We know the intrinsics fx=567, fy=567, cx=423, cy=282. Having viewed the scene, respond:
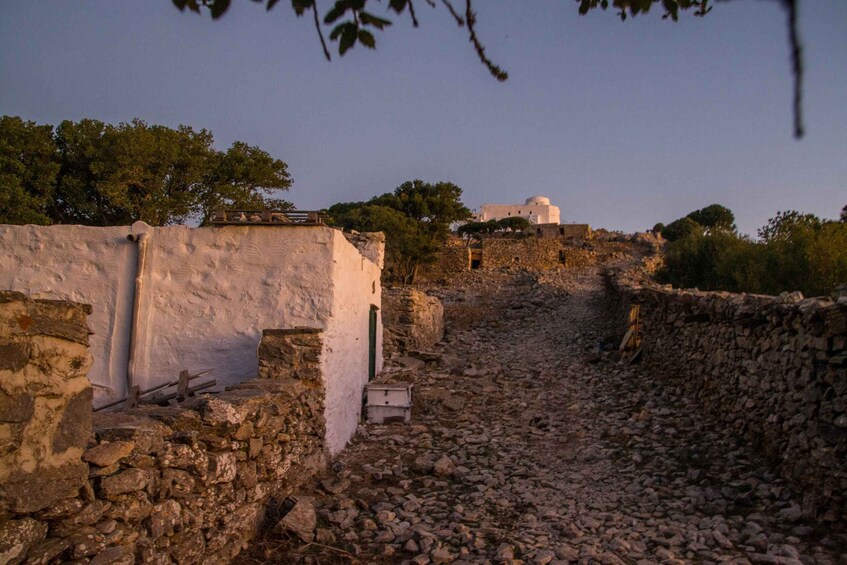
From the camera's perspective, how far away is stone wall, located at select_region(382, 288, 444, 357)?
1388 cm

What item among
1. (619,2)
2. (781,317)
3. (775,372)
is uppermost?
(619,2)

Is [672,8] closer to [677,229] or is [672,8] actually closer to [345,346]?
[345,346]

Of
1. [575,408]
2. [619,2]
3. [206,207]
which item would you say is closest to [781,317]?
[575,408]

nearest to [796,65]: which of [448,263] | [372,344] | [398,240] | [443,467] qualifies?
[443,467]

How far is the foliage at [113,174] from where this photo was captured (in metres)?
16.5

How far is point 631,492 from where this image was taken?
607cm

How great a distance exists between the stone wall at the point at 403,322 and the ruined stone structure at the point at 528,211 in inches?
2105

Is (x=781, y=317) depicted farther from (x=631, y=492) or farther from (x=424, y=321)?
(x=424, y=321)

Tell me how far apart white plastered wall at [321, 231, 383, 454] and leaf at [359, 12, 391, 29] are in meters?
5.06

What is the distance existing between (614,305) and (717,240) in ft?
15.2

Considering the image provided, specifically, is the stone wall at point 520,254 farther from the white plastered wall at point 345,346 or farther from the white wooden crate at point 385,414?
the white wooden crate at point 385,414

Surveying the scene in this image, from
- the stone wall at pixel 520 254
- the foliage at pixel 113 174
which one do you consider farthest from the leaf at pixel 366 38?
the stone wall at pixel 520 254

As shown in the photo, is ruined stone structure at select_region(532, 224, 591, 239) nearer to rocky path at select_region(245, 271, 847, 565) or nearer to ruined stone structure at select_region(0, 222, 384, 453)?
rocky path at select_region(245, 271, 847, 565)

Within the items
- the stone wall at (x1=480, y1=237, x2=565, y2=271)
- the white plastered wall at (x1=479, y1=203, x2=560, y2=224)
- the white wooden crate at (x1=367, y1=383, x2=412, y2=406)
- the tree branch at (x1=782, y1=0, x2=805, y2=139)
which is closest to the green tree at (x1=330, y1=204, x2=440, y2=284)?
the stone wall at (x1=480, y1=237, x2=565, y2=271)
